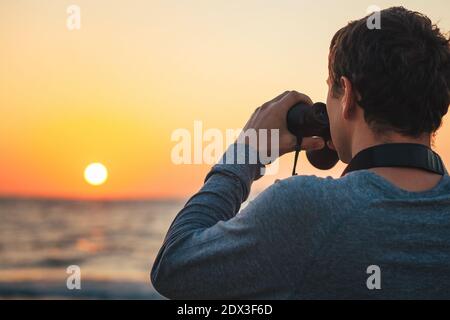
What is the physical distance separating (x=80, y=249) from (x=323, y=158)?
14665 mm

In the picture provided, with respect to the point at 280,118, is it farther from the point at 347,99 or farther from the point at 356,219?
the point at 356,219

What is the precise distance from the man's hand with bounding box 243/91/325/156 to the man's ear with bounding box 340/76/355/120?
0.19 m

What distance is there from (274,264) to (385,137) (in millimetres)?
385

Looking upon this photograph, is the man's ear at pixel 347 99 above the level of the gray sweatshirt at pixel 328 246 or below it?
above

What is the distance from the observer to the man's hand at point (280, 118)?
5.13ft

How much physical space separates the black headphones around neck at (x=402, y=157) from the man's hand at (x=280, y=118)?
0.27 m

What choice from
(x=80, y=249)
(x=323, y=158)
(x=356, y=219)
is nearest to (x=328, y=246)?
(x=356, y=219)

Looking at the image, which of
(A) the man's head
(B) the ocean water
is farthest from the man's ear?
(B) the ocean water

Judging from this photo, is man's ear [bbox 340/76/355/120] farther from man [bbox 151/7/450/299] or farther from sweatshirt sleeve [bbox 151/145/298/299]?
sweatshirt sleeve [bbox 151/145/298/299]

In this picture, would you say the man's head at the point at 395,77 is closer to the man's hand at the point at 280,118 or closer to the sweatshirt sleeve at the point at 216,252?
the man's hand at the point at 280,118

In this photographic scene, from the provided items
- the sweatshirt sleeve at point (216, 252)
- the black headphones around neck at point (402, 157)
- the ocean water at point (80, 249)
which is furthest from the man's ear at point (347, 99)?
the ocean water at point (80, 249)
